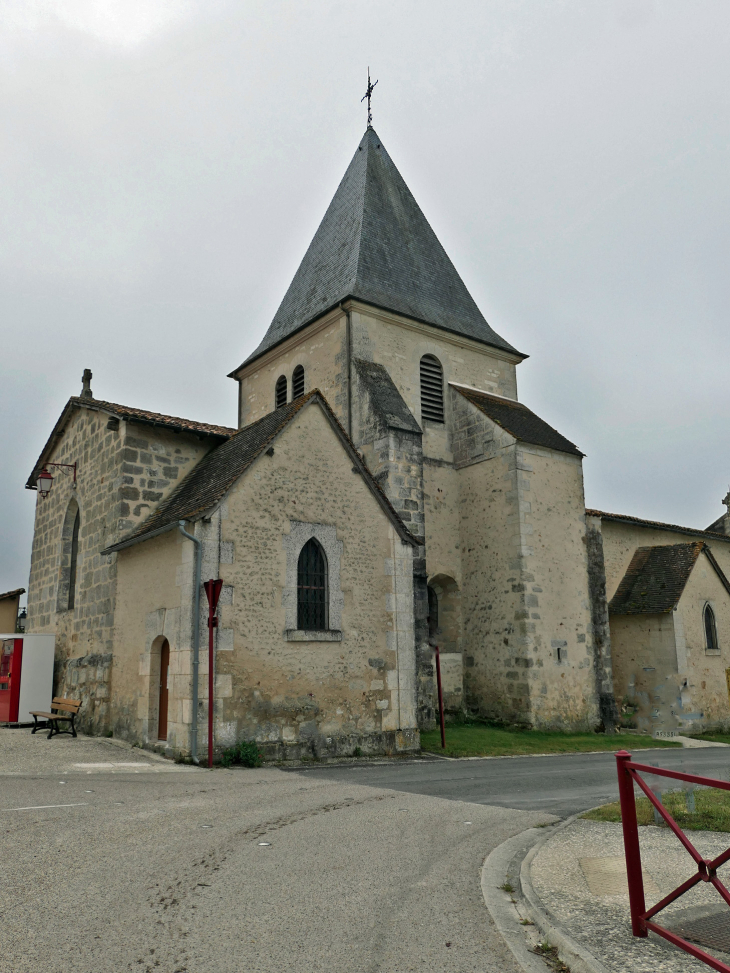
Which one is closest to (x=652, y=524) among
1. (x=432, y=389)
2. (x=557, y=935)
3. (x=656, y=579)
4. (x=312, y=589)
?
(x=656, y=579)

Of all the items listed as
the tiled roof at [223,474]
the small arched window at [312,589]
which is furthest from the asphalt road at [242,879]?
the tiled roof at [223,474]

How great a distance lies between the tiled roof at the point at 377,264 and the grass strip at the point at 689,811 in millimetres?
14623

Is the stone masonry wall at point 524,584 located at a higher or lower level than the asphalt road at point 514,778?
higher

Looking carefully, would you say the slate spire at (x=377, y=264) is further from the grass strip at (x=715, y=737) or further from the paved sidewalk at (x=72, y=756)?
the paved sidewalk at (x=72, y=756)

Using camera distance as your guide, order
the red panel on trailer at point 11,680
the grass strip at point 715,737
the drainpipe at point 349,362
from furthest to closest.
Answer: the grass strip at point 715,737
the drainpipe at point 349,362
the red panel on trailer at point 11,680

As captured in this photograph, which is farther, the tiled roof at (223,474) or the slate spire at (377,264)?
the slate spire at (377,264)

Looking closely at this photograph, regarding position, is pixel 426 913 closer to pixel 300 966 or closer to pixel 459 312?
pixel 300 966

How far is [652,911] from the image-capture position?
3.81 meters

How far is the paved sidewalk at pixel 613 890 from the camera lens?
366cm

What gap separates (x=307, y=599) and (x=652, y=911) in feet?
27.9

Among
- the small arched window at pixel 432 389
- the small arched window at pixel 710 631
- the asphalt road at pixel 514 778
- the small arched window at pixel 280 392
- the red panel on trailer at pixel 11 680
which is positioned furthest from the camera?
the small arched window at pixel 280 392

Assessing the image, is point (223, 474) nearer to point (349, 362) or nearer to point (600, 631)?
point (349, 362)

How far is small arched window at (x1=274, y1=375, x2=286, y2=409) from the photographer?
22.0m

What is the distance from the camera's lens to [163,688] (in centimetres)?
1195
